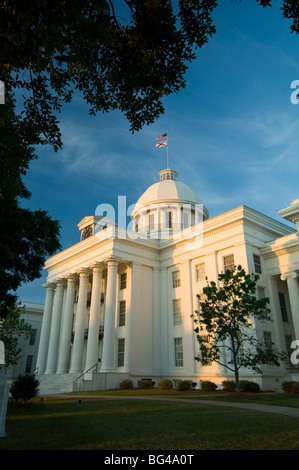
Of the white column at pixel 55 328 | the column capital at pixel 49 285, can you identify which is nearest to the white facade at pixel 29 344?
the column capital at pixel 49 285

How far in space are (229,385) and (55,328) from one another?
23.2 metres

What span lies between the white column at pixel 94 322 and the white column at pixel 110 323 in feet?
7.20

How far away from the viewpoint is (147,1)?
864 cm

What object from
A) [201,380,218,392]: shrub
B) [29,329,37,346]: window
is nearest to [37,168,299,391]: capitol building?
[201,380,218,392]: shrub

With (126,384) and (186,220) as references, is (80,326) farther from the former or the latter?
(186,220)

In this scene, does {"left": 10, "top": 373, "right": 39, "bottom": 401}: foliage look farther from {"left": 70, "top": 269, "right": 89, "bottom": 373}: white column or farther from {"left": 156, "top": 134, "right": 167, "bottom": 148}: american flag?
{"left": 156, "top": 134, "right": 167, "bottom": 148}: american flag

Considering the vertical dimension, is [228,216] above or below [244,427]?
above

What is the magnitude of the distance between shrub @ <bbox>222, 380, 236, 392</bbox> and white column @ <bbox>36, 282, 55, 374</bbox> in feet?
78.4

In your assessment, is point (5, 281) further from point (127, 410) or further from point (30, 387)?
point (127, 410)

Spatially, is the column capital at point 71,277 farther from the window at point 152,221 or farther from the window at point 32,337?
the window at point 32,337

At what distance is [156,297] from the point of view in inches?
1436
